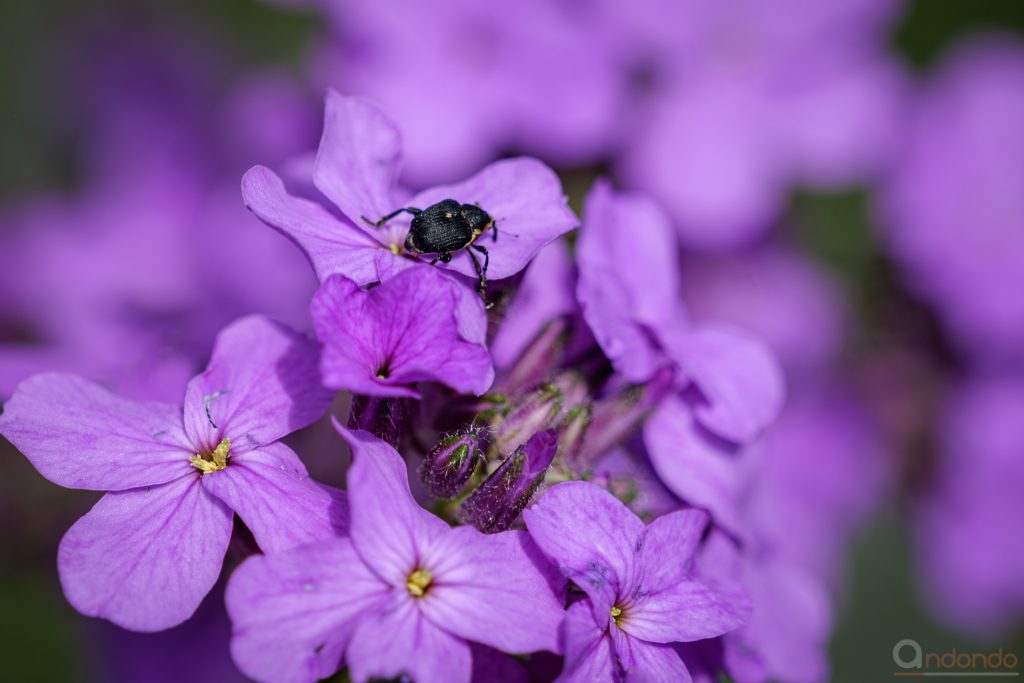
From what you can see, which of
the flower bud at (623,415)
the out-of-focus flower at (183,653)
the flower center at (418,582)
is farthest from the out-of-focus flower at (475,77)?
the flower center at (418,582)

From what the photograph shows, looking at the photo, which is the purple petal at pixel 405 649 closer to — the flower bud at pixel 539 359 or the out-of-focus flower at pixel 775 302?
the flower bud at pixel 539 359

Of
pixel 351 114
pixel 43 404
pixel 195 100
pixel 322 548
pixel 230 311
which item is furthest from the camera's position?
pixel 195 100

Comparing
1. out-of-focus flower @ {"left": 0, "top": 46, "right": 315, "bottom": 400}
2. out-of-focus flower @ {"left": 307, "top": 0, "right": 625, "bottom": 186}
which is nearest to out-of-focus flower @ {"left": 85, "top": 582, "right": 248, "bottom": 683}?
out-of-focus flower @ {"left": 0, "top": 46, "right": 315, "bottom": 400}

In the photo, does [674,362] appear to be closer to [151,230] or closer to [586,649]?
[586,649]

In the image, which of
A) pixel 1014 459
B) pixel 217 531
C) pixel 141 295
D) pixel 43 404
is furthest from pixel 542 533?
A: pixel 1014 459

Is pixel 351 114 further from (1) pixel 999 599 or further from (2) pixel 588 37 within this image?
(1) pixel 999 599

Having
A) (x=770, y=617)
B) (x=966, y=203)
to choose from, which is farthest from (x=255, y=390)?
(x=966, y=203)
